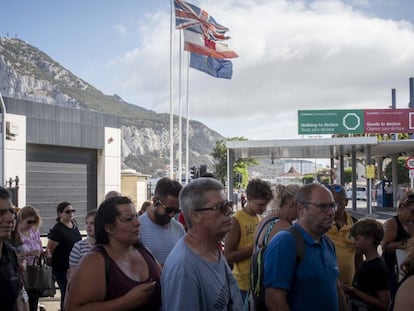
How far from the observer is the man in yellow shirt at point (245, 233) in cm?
524

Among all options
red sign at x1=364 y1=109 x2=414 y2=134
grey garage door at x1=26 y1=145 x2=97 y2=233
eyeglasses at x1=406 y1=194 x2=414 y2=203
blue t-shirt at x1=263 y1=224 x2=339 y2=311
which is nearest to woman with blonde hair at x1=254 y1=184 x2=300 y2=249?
blue t-shirt at x1=263 y1=224 x2=339 y2=311

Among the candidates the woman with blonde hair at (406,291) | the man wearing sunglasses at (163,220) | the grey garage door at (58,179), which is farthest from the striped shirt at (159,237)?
the grey garage door at (58,179)

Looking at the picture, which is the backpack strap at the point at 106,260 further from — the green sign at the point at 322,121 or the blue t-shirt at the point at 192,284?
the green sign at the point at 322,121

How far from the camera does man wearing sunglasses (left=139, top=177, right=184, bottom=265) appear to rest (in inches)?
183

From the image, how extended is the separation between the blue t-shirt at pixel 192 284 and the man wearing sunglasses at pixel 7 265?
4.57 ft

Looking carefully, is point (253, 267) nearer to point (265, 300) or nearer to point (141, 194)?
point (265, 300)

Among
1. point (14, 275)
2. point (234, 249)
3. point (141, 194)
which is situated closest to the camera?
point (14, 275)

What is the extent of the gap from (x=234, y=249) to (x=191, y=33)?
17999 mm

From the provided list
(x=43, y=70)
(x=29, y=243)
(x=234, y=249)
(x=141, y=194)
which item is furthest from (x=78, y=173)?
(x=43, y=70)

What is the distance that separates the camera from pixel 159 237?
467 cm

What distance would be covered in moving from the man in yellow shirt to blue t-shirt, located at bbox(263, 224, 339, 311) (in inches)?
66.0

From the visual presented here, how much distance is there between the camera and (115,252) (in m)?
3.26

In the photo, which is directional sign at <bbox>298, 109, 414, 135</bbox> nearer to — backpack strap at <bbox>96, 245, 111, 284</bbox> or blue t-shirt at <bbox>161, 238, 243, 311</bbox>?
backpack strap at <bbox>96, 245, 111, 284</bbox>

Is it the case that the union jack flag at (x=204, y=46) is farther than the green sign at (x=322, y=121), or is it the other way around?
the green sign at (x=322, y=121)
